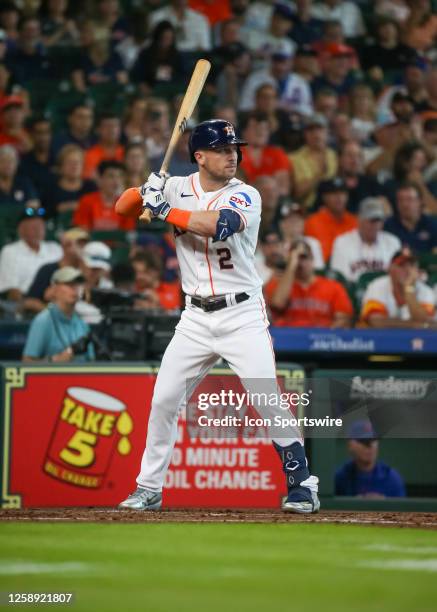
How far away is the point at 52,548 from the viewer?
4.82 meters

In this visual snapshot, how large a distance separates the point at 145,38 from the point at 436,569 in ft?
32.2

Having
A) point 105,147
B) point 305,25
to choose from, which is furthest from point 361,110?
point 105,147

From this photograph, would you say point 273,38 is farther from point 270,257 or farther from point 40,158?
point 270,257

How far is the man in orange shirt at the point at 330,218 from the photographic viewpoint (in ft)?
36.5

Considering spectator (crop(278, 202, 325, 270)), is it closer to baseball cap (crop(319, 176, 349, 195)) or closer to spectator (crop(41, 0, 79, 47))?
baseball cap (crop(319, 176, 349, 195))

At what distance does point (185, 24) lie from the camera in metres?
13.5

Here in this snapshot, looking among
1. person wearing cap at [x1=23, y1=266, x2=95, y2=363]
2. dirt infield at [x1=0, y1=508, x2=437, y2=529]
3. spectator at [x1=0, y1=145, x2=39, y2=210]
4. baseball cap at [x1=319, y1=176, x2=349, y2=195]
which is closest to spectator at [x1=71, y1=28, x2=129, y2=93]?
spectator at [x1=0, y1=145, x2=39, y2=210]

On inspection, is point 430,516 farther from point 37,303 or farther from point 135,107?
point 135,107

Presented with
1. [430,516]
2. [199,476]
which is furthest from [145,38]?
[430,516]

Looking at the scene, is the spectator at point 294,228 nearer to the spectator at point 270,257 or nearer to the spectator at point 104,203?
the spectator at point 270,257

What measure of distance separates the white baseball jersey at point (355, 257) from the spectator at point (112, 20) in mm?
3928

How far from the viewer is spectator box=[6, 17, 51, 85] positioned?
12.6m

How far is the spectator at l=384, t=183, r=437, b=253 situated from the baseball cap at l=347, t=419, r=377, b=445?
3.90 meters

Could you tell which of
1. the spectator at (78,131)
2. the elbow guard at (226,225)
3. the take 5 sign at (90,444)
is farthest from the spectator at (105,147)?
the elbow guard at (226,225)
